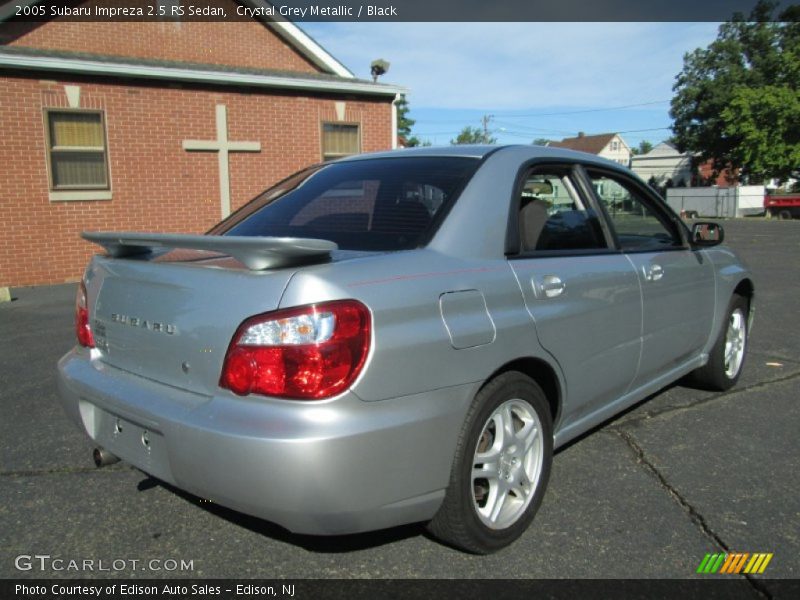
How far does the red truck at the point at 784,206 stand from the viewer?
33625 millimetres

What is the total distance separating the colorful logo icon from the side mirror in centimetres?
208

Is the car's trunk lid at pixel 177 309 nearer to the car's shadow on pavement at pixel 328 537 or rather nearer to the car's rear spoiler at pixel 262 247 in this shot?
the car's rear spoiler at pixel 262 247

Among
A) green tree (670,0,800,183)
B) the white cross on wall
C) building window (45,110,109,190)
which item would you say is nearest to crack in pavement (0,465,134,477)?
building window (45,110,109,190)

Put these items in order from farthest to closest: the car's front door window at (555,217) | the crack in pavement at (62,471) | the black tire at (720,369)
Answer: the black tire at (720,369)
the crack in pavement at (62,471)
the car's front door window at (555,217)

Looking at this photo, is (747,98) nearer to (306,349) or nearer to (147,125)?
(147,125)

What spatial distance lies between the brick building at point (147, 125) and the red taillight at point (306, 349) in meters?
9.82

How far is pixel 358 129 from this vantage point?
13.2 metres

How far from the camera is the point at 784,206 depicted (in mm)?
34094

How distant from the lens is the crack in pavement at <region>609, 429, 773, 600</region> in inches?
91.7

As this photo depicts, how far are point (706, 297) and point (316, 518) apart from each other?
9.94 feet

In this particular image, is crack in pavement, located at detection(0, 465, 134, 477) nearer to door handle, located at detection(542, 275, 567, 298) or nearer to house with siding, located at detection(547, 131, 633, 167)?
door handle, located at detection(542, 275, 567, 298)

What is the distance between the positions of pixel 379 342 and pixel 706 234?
9.55 feet

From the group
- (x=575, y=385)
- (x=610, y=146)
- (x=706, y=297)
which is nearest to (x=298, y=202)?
(x=575, y=385)

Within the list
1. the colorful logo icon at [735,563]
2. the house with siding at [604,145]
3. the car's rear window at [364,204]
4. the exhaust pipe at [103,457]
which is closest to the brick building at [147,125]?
the car's rear window at [364,204]
